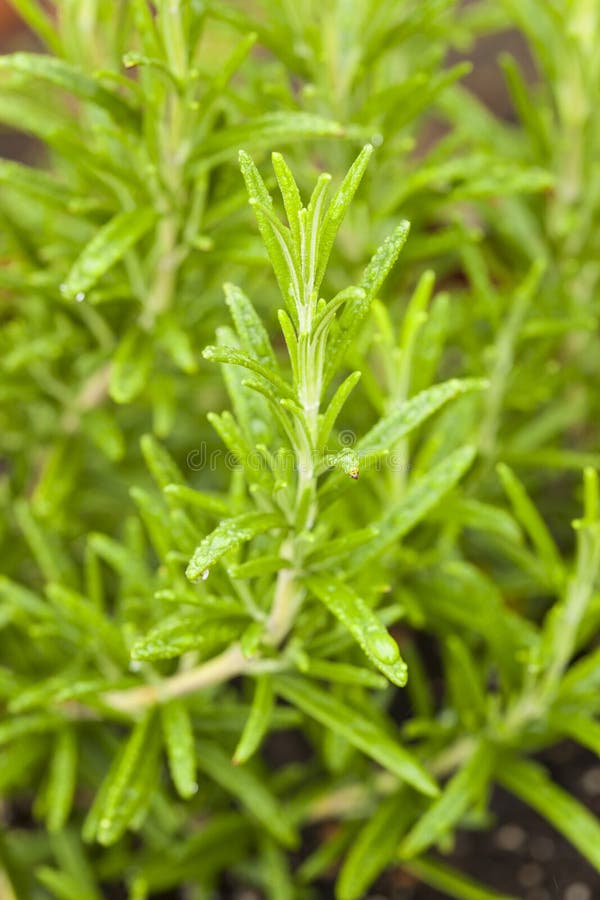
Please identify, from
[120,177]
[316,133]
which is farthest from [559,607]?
[120,177]

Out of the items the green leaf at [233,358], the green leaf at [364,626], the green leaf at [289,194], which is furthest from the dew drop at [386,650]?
the green leaf at [289,194]

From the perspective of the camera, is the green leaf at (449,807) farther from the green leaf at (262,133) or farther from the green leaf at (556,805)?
the green leaf at (262,133)

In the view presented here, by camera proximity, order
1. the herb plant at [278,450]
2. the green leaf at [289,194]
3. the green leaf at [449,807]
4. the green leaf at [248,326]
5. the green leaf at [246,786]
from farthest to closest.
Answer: the green leaf at [246,786]
the green leaf at [449,807]
the herb plant at [278,450]
the green leaf at [248,326]
the green leaf at [289,194]

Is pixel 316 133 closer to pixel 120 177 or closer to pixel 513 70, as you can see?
pixel 120 177

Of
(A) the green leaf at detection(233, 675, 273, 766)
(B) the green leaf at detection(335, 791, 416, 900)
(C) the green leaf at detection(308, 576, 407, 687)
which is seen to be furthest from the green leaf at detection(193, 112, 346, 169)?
(B) the green leaf at detection(335, 791, 416, 900)

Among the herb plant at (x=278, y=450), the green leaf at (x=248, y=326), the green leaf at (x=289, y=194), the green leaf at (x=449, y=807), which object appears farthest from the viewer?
the green leaf at (x=449, y=807)

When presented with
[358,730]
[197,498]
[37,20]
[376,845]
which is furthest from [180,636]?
[37,20]

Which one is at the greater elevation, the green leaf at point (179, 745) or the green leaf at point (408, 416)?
the green leaf at point (408, 416)

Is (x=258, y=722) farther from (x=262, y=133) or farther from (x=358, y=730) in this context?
(x=262, y=133)
